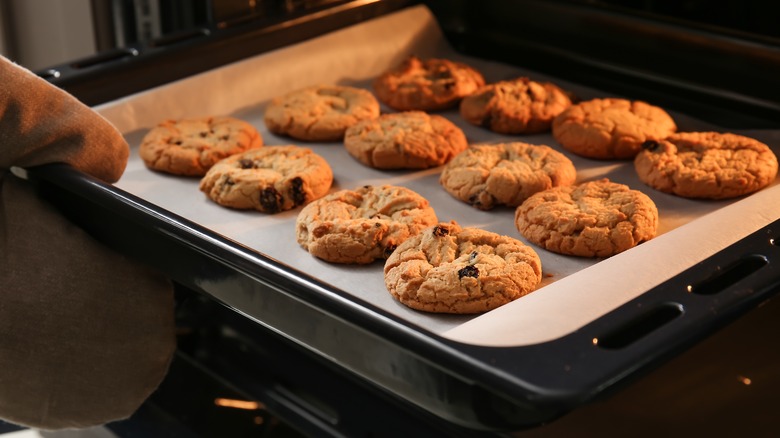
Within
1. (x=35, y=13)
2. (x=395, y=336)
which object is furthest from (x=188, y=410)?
(x=35, y=13)

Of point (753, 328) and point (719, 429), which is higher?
point (753, 328)

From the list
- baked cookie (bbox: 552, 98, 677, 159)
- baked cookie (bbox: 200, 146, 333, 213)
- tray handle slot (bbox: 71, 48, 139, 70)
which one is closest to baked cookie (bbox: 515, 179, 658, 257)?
baked cookie (bbox: 552, 98, 677, 159)

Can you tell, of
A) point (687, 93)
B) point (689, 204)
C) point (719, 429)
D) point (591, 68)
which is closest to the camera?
point (719, 429)

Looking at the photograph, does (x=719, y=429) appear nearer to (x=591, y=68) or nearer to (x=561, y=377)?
(x=561, y=377)

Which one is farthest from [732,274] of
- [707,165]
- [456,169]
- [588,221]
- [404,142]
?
[404,142]

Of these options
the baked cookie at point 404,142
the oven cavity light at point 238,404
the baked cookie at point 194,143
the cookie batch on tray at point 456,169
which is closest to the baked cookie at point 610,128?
the cookie batch on tray at point 456,169

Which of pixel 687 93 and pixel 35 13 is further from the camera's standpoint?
pixel 35 13

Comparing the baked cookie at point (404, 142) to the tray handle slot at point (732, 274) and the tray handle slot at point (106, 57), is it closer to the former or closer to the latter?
the tray handle slot at point (106, 57)

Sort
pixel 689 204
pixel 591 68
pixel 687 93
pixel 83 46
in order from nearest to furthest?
pixel 689 204, pixel 687 93, pixel 591 68, pixel 83 46
